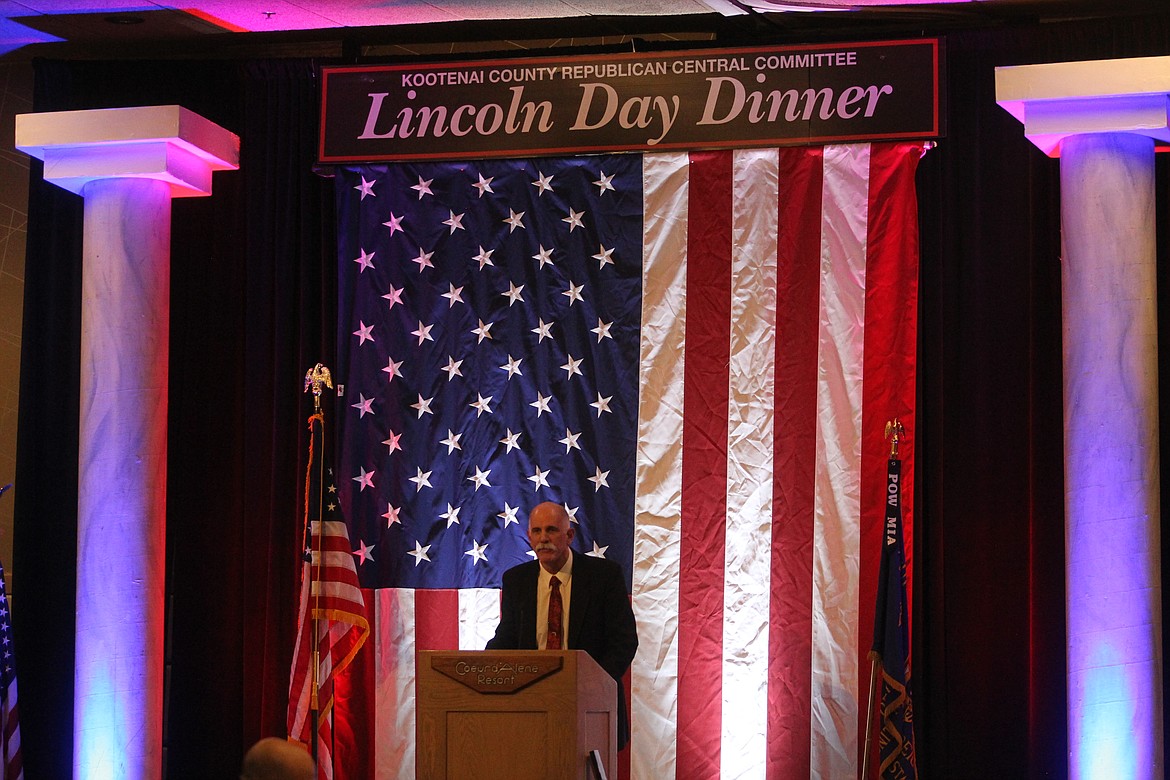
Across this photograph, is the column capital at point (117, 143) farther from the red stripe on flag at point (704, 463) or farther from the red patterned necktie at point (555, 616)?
the red patterned necktie at point (555, 616)

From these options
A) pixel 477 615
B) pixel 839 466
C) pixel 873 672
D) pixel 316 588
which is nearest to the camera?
pixel 873 672

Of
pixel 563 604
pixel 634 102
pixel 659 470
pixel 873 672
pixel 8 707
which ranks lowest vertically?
pixel 8 707

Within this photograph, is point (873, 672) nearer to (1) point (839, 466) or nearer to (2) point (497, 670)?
(1) point (839, 466)

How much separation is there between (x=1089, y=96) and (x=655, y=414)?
2312 millimetres

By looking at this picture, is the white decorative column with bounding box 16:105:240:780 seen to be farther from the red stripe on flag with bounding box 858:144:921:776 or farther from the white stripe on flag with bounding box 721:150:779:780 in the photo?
the red stripe on flag with bounding box 858:144:921:776

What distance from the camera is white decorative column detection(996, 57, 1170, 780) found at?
6027 mm

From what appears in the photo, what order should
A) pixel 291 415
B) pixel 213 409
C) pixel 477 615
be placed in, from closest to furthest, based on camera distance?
pixel 477 615 < pixel 291 415 < pixel 213 409

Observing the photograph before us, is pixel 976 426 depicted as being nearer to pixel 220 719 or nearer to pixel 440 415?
pixel 440 415

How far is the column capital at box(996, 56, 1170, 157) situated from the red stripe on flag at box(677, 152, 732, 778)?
1416 millimetres

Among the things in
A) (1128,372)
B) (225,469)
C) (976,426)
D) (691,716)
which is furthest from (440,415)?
(1128,372)

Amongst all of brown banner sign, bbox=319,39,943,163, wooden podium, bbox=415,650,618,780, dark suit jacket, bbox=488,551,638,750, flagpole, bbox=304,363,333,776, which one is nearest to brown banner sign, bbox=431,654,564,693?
wooden podium, bbox=415,650,618,780

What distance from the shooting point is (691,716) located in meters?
6.90

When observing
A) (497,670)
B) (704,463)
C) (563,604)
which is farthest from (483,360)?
(497,670)

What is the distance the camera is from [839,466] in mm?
6863
